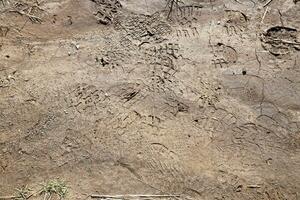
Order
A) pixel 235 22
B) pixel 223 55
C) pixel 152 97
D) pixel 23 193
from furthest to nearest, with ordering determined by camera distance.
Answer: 1. pixel 235 22
2. pixel 223 55
3. pixel 152 97
4. pixel 23 193

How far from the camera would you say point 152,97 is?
17.7 ft

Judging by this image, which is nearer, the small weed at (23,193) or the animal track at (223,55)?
the small weed at (23,193)

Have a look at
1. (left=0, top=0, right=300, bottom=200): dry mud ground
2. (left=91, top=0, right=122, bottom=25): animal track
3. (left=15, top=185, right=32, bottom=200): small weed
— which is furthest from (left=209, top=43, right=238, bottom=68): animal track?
(left=15, top=185, right=32, bottom=200): small weed

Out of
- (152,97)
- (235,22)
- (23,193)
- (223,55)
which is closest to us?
(23,193)

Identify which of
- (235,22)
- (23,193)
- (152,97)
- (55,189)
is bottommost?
(23,193)

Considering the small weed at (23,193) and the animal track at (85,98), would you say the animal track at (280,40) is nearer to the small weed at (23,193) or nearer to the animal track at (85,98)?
the animal track at (85,98)

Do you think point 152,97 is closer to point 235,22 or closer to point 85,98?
point 85,98

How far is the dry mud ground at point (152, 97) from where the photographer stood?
503cm

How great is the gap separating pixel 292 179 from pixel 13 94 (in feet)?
10.2

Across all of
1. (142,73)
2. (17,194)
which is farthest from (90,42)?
(17,194)

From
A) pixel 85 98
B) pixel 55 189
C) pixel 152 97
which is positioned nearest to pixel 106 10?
pixel 85 98

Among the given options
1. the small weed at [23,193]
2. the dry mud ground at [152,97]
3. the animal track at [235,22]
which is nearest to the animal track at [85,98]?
the dry mud ground at [152,97]

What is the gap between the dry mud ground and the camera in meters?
5.03

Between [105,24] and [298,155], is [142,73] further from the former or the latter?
[298,155]
